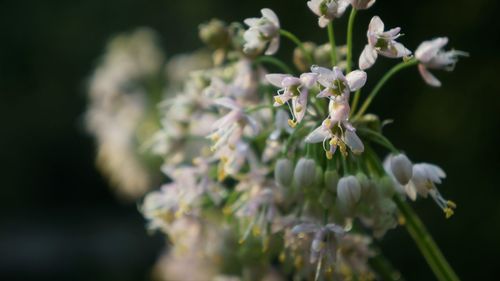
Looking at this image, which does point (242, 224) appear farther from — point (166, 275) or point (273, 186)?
point (166, 275)

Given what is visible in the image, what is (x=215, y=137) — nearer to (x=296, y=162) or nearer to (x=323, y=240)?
(x=296, y=162)

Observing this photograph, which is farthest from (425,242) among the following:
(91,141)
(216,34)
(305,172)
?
(91,141)

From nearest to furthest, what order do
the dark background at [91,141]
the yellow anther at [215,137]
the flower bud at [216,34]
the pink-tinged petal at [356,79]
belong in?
the pink-tinged petal at [356,79]
the yellow anther at [215,137]
the flower bud at [216,34]
the dark background at [91,141]

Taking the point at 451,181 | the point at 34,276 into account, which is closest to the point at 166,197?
the point at 451,181

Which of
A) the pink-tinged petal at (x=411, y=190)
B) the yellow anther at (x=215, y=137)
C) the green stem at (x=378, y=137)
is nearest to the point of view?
the green stem at (x=378, y=137)

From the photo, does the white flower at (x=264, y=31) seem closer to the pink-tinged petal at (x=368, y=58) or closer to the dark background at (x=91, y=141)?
the pink-tinged petal at (x=368, y=58)

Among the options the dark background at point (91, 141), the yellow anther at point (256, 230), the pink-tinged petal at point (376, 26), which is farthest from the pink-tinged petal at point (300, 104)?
the dark background at point (91, 141)

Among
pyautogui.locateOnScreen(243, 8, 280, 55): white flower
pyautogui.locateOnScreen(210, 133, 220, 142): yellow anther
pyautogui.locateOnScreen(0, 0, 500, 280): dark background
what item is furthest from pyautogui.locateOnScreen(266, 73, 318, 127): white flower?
pyautogui.locateOnScreen(0, 0, 500, 280): dark background
